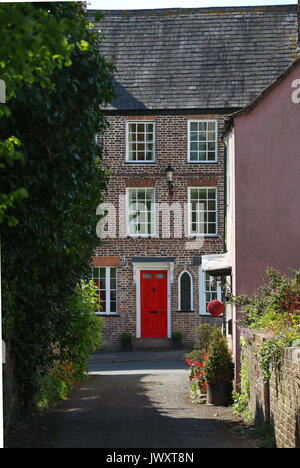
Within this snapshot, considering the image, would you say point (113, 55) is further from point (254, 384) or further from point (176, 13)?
point (254, 384)

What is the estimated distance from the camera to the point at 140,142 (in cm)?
2522

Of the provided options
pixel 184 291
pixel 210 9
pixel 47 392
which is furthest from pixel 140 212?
pixel 47 392

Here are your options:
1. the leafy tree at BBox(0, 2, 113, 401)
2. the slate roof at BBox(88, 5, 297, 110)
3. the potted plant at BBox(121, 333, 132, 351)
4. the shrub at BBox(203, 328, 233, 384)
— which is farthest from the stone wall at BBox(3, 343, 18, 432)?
the slate roof at BBox(88, 5, 297, 110)

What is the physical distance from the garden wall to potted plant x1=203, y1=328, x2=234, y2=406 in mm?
2868

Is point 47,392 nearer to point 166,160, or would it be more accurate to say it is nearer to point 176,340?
point 176,340

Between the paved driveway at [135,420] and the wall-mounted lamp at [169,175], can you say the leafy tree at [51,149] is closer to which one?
the paved driveway at [135,420]

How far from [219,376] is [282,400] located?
17.9ft

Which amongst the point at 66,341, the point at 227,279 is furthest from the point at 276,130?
the point at 66,341

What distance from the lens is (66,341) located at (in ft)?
44.4

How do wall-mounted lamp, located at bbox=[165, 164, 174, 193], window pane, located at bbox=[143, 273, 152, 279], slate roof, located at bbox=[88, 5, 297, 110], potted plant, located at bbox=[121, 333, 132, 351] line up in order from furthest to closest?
window pane, located at bbox=[143, 273, 152, 279], potted plant, located at bbox=[121, 333, 132, 351], wall-mounted lamp, located at bbox=[165, 164, 174, 193], slate roof, located at bbox=[88, 5, 297, 110]

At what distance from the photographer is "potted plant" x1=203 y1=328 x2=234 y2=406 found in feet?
44.3

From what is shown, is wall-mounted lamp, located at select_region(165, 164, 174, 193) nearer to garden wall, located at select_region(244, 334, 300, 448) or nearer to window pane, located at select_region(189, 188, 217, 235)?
window pane, located at select_region(189, 188, 217, 235)

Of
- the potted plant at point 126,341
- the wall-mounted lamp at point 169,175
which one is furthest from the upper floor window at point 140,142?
the potted plant at point 126,341

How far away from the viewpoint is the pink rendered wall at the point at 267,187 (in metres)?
13.8
